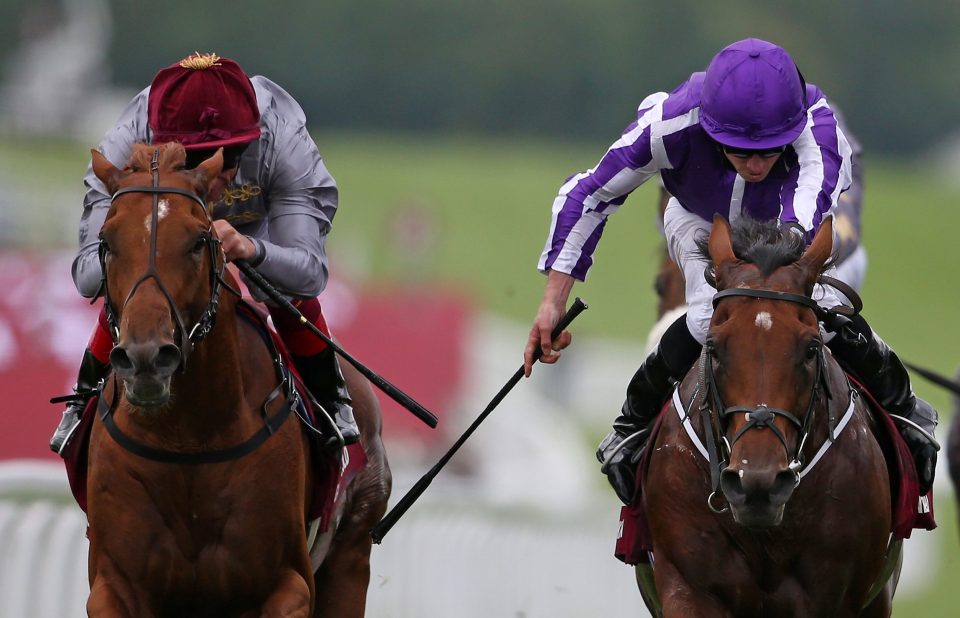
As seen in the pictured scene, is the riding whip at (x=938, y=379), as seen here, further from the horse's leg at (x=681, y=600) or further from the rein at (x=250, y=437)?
the rein at (x=250, y=437)

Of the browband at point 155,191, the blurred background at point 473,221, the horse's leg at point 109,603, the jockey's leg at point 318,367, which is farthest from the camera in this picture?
the blurred background at point 473,221

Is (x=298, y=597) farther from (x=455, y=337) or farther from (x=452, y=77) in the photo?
(x=452, y=77)

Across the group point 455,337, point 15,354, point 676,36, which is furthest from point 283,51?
point 15,354

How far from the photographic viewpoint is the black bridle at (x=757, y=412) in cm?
502

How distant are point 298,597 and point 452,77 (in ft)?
225

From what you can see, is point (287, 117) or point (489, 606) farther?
point (489, 606)

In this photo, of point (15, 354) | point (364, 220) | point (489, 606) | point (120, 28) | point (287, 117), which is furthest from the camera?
point (120, 28)

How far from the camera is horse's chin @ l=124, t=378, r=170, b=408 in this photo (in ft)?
16.1

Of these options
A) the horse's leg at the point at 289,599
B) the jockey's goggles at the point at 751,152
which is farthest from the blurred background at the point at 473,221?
the jockey's goggles at the point at 751,152

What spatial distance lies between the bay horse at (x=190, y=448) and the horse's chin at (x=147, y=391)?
22 millimetres

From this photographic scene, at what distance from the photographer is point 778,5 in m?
79.0

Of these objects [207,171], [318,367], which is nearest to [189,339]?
[207,171]

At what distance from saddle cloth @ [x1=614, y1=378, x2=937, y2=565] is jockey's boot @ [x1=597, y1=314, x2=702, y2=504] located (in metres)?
0.08

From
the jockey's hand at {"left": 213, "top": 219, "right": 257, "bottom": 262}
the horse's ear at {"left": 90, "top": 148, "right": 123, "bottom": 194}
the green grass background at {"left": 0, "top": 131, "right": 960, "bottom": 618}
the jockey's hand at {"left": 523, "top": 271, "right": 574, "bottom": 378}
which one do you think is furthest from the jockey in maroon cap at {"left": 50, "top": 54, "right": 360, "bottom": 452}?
the green grass background at {"left": 0, "top": 131, "right": 960, "bottom": 618}
